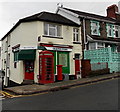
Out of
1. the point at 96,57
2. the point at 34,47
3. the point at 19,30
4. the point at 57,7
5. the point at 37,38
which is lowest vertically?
the point at 96,57

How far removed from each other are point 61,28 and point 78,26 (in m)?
2.37

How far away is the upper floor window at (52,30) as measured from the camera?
1428 centimetres

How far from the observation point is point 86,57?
53.5 feet

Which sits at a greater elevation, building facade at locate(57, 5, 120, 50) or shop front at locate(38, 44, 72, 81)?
building facade at locate(57, 5, 120, 50)

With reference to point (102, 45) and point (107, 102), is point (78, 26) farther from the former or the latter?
point (107, 102)

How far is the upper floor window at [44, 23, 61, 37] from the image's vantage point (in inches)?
562

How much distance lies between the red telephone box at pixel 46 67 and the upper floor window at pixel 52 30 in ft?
9.96

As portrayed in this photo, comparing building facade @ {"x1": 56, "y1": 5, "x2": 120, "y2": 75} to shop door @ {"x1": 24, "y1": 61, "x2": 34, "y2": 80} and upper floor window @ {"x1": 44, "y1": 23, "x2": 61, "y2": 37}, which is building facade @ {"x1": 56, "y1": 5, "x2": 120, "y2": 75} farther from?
shop door @ {"x1": 24, "y1": 61, "x2": 34, "y2": 80}

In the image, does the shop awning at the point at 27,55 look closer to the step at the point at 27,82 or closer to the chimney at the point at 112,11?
the step at the point at 27,82

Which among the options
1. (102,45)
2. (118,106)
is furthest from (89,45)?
(118,106)

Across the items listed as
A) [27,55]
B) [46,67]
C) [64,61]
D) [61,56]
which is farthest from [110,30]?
[27,55]

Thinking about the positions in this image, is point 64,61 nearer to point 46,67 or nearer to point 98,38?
point 46,67

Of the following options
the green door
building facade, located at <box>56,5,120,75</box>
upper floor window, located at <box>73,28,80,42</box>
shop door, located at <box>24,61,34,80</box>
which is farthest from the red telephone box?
building facade, located at <box>56,5,120,75</box>

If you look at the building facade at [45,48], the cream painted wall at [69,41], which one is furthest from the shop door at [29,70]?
the cream painted wall at [69,41]
